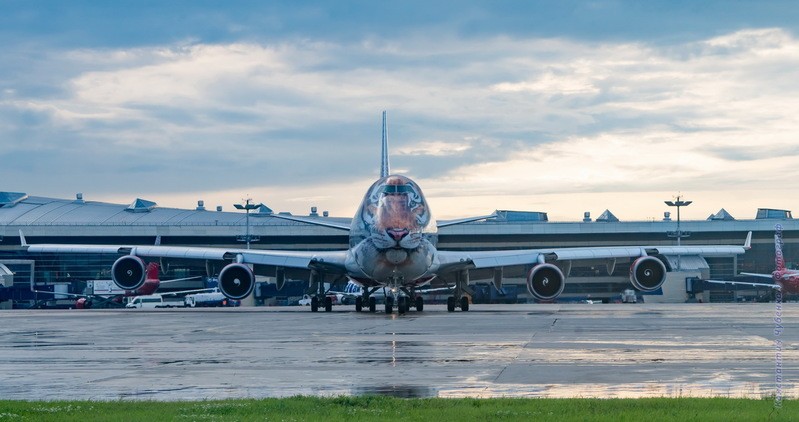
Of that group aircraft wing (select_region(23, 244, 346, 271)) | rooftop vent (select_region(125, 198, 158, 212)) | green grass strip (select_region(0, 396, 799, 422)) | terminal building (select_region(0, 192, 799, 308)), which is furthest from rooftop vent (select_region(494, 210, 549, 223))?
green grass strip (select_region(0, 396, 799, 422))

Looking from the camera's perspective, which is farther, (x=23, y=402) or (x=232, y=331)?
(x=232, y=331)

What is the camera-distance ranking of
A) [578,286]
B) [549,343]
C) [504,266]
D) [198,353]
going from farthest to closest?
[578,286]
[504,266]
[549,343]
[198,353]

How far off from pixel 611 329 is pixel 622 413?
20.9 meters

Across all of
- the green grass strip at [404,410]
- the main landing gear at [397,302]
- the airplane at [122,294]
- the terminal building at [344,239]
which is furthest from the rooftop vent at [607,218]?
the green grass strip at [404,410]

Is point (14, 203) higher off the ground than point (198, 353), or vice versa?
point (14, 203)

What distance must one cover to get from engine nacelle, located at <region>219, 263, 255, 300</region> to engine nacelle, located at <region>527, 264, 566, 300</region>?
13.7 meters

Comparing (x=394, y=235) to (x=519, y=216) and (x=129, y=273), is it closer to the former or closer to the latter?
(x=129, y=273)

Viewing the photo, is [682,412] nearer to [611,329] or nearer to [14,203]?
[611,329]

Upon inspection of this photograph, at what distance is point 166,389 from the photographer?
55.5 feet

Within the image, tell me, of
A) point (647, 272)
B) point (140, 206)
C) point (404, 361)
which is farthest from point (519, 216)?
point (404, 361)

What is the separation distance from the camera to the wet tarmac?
1659 cm

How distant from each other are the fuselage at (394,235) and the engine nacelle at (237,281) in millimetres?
6076

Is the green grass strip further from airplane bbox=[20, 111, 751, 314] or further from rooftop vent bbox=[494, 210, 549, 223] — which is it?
rooftop vent bbox=[494, 210, 549, 223]

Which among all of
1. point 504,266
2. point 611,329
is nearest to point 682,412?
point 611,329
